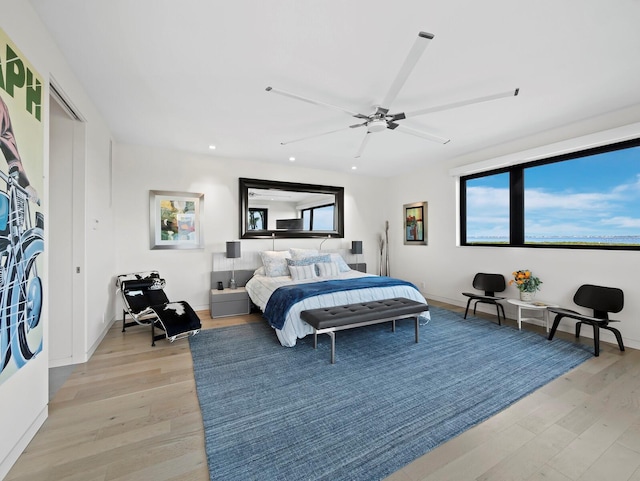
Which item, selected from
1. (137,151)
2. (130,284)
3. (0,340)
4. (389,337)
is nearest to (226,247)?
(130,284)

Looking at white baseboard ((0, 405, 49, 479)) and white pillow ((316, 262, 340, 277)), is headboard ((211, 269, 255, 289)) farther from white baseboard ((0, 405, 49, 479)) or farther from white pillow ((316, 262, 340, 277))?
white baseboard ((0, 405, 49, 479))

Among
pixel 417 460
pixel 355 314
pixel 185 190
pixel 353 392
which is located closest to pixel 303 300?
pixel 355 314

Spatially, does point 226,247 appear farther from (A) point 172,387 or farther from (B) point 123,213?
(A) point 172,387

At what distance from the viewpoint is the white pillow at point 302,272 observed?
4.58m

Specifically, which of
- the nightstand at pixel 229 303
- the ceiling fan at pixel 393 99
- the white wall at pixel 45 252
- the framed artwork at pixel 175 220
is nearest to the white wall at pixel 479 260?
the ceiling fan at pixel 393 99

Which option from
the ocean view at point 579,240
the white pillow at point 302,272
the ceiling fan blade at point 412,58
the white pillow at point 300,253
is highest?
the ceiling fan blade at point 412,58

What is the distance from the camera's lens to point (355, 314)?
10.2 feet

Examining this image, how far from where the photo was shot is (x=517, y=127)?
3730 mm

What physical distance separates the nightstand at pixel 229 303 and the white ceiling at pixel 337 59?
2550mm

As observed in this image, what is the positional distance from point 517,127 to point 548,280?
2.19 metres

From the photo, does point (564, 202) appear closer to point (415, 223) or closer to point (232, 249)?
point (415, 223)

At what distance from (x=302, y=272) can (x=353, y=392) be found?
8.19ft

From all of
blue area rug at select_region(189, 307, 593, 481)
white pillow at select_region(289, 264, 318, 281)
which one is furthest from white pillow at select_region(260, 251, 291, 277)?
blue area rug at select_region(189, 307, 593, 481)

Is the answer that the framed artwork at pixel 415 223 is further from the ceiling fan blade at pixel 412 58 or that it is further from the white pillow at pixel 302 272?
the ceiling fan blade at pixel 412 58
